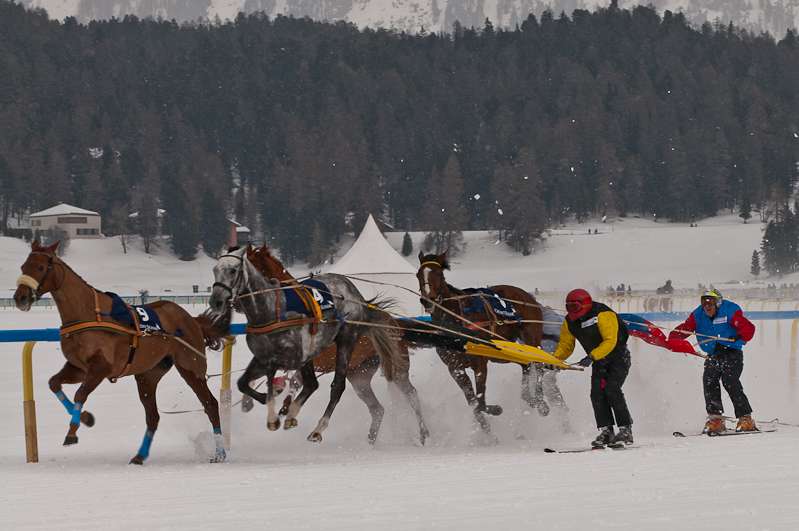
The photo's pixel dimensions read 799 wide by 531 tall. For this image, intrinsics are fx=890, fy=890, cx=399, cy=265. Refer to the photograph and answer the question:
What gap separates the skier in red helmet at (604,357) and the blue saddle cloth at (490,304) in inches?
61.9

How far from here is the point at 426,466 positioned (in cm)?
591

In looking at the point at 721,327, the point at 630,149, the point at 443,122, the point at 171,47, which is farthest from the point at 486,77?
the point at 721,327

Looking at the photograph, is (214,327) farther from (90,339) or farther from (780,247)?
(780,247)

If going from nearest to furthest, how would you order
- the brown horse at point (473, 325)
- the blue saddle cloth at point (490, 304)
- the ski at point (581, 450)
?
the ski at point (581, 450)
the brown horse at point (473, 325)
the blue saddle cloth at point (490, 304)

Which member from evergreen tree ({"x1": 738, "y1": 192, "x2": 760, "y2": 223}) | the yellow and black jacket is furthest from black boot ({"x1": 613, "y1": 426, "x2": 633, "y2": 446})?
evergreen tree ({"x1": 738, "y1": 192, "x2": 760, "y2": 223})

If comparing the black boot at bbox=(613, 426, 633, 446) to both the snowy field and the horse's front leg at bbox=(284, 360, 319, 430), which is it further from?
the horse's front leg at bbox=(284, 360, 319, 430)

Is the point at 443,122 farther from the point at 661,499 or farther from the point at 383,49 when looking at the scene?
the point at 661,499

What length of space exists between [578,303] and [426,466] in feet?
6.43

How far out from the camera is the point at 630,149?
415 ft

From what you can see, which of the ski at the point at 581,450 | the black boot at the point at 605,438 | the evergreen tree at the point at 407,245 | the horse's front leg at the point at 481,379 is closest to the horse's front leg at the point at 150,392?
the horse's front leg at the point at 481,379

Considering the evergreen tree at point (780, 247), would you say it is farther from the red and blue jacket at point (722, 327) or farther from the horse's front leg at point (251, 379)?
the horse's front leg at point (251, 379)

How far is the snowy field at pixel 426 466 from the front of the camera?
4254mm

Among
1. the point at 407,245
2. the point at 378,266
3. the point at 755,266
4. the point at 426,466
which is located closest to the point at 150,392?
the point at 426,466

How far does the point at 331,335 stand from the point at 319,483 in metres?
2.17
